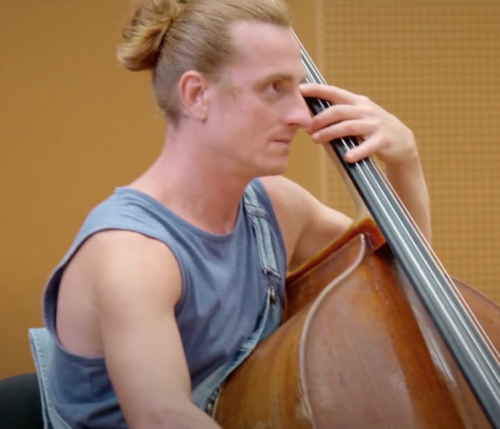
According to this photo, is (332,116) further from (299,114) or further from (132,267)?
(132,267)

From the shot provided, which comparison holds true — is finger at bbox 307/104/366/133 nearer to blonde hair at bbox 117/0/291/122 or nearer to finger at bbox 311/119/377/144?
finger at bbox 311/119/377/144

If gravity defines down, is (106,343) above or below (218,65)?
below

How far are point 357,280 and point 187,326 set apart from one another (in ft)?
0.71

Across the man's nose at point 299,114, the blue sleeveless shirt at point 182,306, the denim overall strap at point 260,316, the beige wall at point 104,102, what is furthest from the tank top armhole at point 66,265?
the beige wall at point 104,102

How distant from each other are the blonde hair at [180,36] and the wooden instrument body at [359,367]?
0.31m

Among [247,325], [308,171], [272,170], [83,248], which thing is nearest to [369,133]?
[272,170]

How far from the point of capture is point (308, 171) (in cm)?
205

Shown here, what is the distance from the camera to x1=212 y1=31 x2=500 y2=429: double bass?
83cm

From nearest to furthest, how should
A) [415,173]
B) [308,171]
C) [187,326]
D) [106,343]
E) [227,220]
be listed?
1. [106,343]
2. [187,326]
3. [227,220]
4. [415,173]
5. [308,171]

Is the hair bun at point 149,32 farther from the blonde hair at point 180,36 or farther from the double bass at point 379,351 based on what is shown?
the double bass at point 379,351

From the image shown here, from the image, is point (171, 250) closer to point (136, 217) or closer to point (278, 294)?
point (136, 217)

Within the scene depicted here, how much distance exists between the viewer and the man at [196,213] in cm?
94

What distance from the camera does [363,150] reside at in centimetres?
103

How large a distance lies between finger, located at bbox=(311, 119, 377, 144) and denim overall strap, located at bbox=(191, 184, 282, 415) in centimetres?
17
